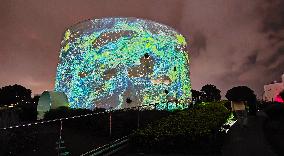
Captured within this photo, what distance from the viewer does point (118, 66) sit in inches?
1161

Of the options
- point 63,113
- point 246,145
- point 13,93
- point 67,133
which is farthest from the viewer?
point 13,93

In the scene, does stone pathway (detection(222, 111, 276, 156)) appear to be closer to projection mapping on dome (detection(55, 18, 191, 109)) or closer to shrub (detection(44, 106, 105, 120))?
shrub (detection(44, 106, 105, 120))

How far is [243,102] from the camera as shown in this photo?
19984mm

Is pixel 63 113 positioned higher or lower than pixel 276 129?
higher

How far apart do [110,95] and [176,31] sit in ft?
31.3

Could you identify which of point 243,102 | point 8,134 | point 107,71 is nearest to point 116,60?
point 107,71

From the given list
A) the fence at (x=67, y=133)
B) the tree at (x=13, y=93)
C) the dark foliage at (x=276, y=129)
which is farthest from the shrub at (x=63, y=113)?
the tree at (x=13, y=93)

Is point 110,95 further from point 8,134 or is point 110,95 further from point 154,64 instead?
point 8,134

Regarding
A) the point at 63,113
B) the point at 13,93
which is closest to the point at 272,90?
the point at 13,93

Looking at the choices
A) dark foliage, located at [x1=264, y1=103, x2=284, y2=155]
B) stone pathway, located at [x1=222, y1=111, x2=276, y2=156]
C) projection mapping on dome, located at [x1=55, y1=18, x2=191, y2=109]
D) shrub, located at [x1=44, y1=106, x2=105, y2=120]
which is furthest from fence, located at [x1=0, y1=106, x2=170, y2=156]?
projection mapping on dome, located at [x1=55, y1=18, x2=191, y2=109]

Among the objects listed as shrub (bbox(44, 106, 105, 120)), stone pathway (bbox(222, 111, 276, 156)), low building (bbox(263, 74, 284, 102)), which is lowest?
stone pathway (bbox(222, 111, 276, 156))

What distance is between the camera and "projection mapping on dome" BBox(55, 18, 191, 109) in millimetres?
29094

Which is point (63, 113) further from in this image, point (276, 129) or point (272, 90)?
point (272, 90)

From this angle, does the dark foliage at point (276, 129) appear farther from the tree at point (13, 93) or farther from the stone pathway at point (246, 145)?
the tree at point (13, 93)
